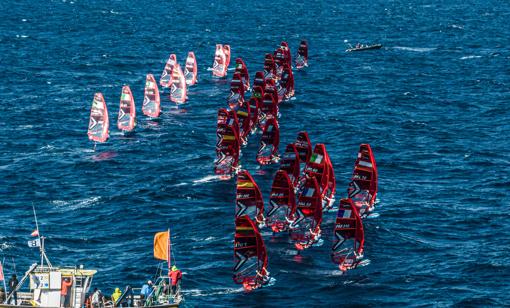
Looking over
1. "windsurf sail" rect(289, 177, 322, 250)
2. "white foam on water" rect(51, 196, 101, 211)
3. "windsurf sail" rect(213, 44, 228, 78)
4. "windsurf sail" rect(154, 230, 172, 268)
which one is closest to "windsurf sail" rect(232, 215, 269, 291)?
"windsurf sail" rect(154, 230, 172, 268)

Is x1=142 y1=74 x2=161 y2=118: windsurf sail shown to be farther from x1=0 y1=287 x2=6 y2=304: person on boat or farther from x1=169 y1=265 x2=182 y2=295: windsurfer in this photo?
x1=0 y1=287 x2=6 y2=304: person on boat

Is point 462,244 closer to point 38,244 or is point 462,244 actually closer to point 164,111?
point 38,244

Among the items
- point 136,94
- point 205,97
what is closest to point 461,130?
point 205,97

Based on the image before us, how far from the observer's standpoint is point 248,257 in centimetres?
9525

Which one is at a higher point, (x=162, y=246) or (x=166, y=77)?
(x=162, y=246)

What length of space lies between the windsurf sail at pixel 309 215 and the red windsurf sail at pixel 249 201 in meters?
4.41

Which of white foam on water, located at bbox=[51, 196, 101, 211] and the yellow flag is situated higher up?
the yellow flag

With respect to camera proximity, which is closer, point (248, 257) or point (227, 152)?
point (248, 257)

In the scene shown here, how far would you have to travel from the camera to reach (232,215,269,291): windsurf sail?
94.9 m

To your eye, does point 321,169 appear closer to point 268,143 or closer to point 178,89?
point 268,143

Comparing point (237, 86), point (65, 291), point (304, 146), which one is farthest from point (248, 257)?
point (237, 86)

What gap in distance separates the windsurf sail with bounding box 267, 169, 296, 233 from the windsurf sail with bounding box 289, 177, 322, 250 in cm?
170

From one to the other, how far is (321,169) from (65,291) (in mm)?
40644

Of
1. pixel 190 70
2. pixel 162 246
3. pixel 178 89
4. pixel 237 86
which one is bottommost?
pixel 178 89
